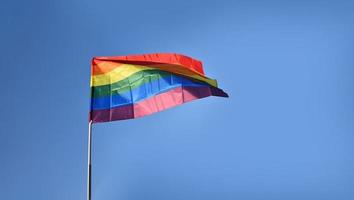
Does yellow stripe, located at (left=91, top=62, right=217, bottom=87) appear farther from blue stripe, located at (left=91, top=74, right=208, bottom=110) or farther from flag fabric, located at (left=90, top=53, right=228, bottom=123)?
blue stripe, located at (left=91, top=74, right=208, bottom=110)

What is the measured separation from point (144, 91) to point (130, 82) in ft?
2.67

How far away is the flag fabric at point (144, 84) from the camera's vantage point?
23.0 m

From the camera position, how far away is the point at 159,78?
79.4 feet


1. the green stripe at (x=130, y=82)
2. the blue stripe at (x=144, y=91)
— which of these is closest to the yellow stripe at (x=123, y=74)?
the green stripe at (x=130, y=82)

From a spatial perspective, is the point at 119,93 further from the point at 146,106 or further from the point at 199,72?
the point at 199,72

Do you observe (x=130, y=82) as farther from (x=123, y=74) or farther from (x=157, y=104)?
(x=157, y=104)

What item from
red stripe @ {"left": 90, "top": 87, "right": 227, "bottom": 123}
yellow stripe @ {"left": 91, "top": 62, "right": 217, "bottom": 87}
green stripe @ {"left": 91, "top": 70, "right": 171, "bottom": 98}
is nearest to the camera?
red stripe @ {"left": 90, "top": 87, "right": 227, "bottom": 123}

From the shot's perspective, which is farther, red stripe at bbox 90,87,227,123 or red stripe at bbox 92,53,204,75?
red stripe at bbox 92,53,204,75

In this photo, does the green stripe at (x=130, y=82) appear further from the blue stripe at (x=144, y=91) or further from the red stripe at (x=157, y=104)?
the red stripe at (x=157, y=104)

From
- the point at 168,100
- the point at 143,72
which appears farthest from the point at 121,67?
the point at 168,100

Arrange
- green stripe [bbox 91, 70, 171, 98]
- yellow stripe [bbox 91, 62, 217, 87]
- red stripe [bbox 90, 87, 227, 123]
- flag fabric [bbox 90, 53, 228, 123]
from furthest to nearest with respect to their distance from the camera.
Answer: yellow stripe [bbox 91, 62, 217, 87], green stripe [bbox 91, 70, 171, 98], flag fabric [bbox 90, 53, 228, 123], red stripe [bbox 90, 87, 227, 123]

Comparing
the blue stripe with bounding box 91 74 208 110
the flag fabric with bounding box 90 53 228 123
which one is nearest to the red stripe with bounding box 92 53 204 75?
the flag fabric with bounding box 90 53 228 123

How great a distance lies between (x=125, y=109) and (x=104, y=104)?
954mm

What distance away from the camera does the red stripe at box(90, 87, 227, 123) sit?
22.6 metres
